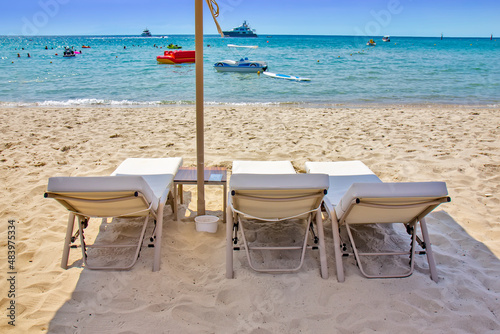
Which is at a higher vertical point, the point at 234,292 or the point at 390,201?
the point at 390,201

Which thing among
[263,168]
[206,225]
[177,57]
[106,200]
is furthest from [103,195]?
[177,57]

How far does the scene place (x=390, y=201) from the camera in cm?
247

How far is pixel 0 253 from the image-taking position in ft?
9.36

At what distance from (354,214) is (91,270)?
6.78 ft

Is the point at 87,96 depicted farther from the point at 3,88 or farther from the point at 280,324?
the point at 280,324

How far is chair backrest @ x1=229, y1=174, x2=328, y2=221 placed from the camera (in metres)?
2.42

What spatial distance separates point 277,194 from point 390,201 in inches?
31.8

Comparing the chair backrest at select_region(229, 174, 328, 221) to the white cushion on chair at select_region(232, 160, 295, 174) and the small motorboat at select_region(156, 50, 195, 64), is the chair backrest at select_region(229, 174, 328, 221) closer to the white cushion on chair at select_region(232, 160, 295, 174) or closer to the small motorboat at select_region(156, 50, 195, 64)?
the white cushion on chair at select_region(232, 160, 295, 174)

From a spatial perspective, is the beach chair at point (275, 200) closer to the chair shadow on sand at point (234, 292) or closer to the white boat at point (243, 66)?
the chair shadow on sand at point (234, 292)

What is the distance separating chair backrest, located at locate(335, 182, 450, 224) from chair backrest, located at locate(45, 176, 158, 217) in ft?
4.92

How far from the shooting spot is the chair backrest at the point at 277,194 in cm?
242

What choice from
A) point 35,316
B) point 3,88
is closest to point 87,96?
point 3,88

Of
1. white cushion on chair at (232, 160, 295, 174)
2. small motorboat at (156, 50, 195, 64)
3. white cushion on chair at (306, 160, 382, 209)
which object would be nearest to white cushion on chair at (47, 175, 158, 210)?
white cushion on chair at (232, 160, 295, 174)

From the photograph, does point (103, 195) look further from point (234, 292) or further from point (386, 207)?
point (386, 207)
